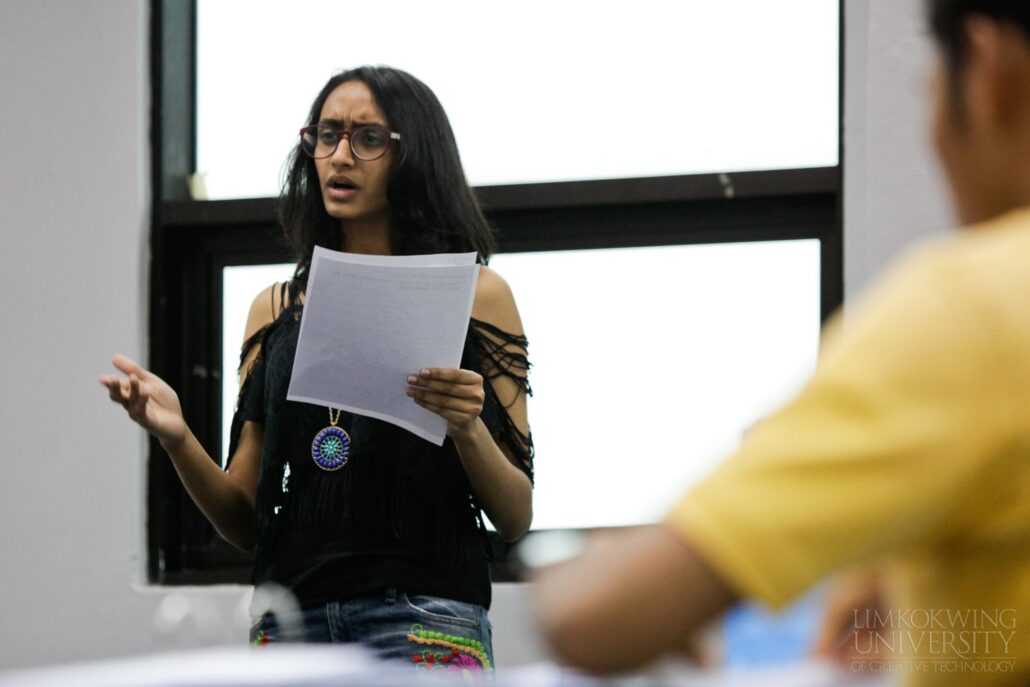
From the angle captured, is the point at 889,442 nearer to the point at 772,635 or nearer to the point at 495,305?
the point at 772,635

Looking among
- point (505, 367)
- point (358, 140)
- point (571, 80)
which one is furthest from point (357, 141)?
point (571, 80)

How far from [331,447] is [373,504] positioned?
101mm

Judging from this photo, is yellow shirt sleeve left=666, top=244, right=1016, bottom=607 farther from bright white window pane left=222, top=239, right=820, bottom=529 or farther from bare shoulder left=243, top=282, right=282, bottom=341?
bright white window pane left=222, top=239, right=820, bottom=529

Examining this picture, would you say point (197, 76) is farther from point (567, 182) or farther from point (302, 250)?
point (302, 250)

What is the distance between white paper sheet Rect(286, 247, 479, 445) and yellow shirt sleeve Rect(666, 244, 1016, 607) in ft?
3.82

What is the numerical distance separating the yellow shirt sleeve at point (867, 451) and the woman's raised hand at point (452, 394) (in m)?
1.13

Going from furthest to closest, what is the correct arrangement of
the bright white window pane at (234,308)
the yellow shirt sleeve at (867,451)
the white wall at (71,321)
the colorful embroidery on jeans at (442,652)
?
the bright white window pane at (234,308), the white wall at (71,321), the colorful embroidery on jeans at (442,652), the yellow shirt sleeve at (867,451)

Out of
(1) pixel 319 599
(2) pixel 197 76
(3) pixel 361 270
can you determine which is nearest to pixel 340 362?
(3) pixel 361 270

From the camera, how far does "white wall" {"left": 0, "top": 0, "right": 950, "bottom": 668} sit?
Result: 2.76 meters

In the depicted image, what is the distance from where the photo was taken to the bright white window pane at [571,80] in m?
2.67

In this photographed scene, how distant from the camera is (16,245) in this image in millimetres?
2867

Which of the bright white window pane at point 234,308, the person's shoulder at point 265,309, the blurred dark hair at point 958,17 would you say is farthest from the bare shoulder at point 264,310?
the blurred dark hair at point 958,17

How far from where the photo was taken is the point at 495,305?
191cm

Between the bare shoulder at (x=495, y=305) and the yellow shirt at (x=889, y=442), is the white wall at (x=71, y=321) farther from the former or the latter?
the yellow shirt at (x=889, y=442)
